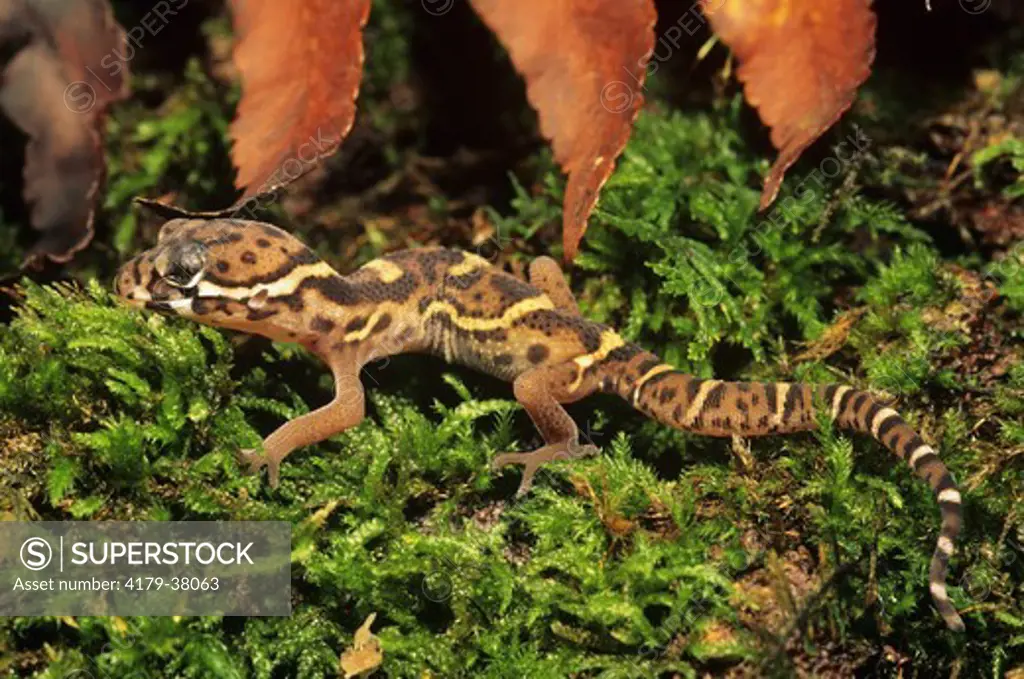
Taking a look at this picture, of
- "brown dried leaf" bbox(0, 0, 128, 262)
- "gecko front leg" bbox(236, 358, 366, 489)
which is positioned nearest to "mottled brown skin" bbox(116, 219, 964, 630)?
"gecko front leg" bbox(236, 358, 366, 489)

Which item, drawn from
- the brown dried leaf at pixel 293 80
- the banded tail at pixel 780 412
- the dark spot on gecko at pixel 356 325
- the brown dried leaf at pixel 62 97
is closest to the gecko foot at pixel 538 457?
the banded tail at pixel 780 412

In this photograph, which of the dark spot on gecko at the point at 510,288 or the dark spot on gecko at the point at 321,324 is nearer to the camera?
the dark spot on gecko at the point at 321,324

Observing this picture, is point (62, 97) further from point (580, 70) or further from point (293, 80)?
point (580, 70)

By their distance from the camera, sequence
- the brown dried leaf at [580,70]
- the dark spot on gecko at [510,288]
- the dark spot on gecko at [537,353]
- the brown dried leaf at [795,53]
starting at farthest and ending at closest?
the dark spot on gecko at [510,288]
the dark spot on gecko at [537,353]
the brown dried leaf at [795,53]
the brown dried leaf at [580,70]

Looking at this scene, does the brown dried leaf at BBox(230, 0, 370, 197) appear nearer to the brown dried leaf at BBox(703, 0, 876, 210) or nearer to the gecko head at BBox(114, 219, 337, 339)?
the gecko head at BBox(114, 219, 337, 339)

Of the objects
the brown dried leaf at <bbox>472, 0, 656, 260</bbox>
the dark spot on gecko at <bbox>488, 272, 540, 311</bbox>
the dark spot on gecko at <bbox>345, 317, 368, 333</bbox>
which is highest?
the brown dried leaf at <bbox>472, 0, 656, 260</bbox>

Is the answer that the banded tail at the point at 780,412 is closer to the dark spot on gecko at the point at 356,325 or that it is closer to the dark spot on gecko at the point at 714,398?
the dark spot on gecko at the point at 714,398
